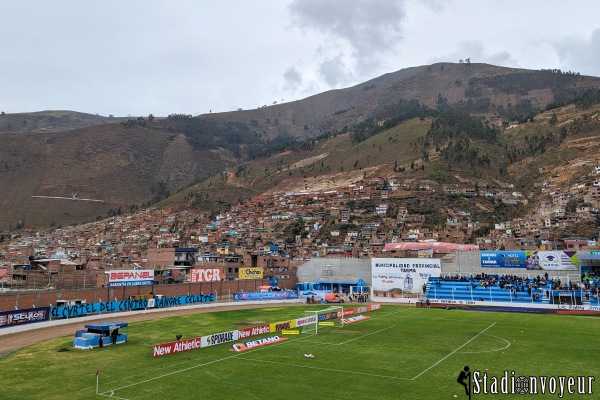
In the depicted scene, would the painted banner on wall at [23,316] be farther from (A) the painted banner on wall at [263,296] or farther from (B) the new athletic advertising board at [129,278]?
(A) the painted banner on wall at [263,296]

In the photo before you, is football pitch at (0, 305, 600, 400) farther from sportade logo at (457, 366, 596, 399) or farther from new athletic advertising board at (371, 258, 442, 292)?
new athletic advertising board at (371, 258, 442, 292)

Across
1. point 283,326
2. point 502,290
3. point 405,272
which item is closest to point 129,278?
point 283,326

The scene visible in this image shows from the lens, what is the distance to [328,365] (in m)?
28.3

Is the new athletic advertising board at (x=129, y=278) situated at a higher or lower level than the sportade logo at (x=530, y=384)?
higher

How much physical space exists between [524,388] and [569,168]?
551ft

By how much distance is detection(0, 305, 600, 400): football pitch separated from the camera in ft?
74.1

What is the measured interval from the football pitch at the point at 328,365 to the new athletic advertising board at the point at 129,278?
1705 centimetres

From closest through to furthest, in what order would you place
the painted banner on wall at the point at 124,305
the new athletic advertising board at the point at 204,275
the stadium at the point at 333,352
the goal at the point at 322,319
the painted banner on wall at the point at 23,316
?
the stadium at the point at 333,352, the painted banner on wall at the point at 23,316, the goal at the point at 322,319, the painted banner on wall at the point at 124,305, the new athletic advertising board at the point at 204,275

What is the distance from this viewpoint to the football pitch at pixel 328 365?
22.6 m

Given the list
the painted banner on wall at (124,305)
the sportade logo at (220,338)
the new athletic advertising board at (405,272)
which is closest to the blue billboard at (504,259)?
the new athletic advertising board at (405,272)

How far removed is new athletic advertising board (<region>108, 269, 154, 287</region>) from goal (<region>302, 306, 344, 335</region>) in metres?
27.6

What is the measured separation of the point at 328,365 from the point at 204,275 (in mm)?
49839

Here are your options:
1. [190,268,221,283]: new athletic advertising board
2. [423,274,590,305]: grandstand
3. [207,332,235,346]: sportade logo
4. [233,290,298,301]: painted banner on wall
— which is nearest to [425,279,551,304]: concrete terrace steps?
[423,274,590,305]: grandstand

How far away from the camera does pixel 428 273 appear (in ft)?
246
